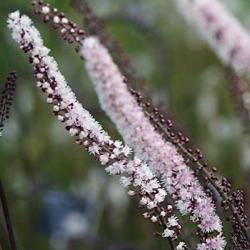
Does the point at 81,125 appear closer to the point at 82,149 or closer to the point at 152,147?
the point at 152,147

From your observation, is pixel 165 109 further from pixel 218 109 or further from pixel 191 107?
pixel 218 109

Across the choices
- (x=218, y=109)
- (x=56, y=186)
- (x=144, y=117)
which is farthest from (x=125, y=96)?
(x=218, y=109)

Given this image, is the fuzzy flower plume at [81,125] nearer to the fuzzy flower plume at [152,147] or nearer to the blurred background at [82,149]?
the fuzzy flower plume at [152,147]

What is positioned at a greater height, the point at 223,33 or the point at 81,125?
the point at 223,33

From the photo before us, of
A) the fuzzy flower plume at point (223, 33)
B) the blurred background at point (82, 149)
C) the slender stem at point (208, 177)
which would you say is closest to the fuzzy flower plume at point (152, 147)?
the slender stem at point (208, 177)

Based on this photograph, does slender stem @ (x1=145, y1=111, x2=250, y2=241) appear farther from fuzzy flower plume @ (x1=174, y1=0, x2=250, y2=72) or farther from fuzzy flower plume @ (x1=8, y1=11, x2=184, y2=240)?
fuzzy flower plume @ (x1=174, y1=0, x2=250, y2=72)

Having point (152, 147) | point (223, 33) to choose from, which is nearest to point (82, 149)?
point (223, 33)
